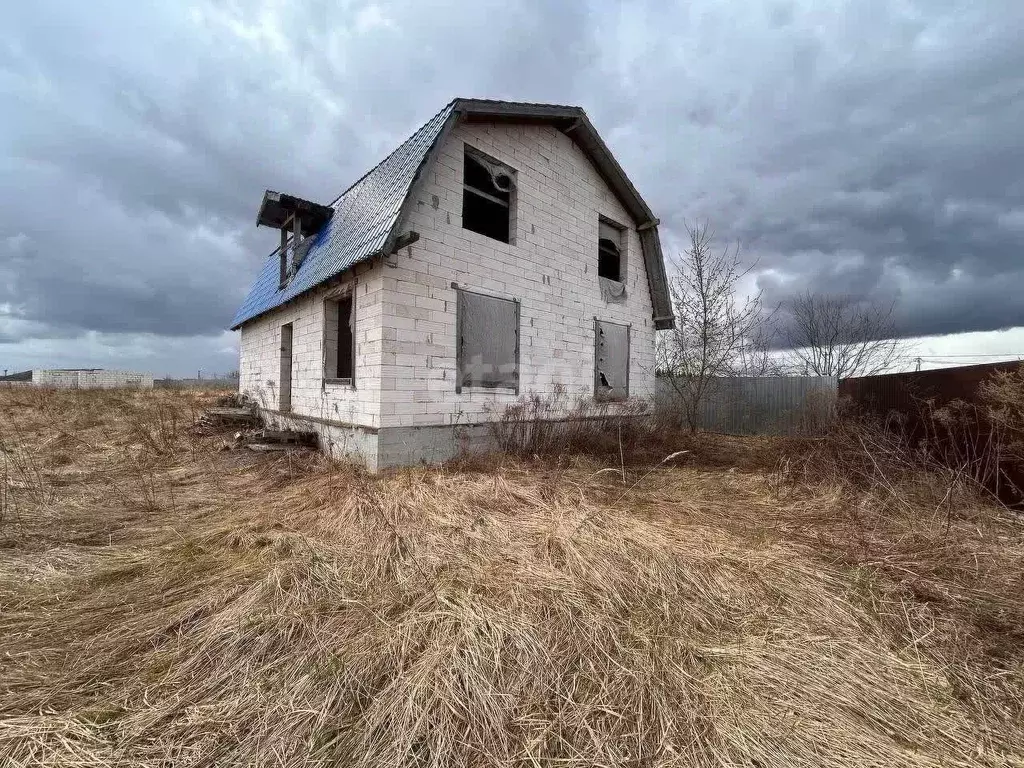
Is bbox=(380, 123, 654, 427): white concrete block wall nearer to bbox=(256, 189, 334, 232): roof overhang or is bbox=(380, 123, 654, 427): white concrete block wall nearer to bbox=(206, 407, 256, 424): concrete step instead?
bbox=(256, 189, 334, 232): roof overhang

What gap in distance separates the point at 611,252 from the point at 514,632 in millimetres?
10018

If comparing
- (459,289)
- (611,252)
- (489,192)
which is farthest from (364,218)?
(611,252)

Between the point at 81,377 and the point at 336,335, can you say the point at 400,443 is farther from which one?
the point at 81,377

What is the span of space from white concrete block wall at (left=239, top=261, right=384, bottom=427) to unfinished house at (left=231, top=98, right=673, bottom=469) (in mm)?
46

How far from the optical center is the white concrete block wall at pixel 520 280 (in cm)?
670

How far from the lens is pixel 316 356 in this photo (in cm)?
858

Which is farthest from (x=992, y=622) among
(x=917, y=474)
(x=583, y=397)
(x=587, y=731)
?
(x=583, y=397)

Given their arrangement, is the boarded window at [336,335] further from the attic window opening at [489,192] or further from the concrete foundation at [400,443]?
the attic window opening at [489,192]

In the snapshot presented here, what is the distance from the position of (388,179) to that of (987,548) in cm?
876

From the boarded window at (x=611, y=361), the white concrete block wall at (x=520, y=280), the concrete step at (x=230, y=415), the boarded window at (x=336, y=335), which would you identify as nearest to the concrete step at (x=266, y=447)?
the boarded window at (x=336, y=335)

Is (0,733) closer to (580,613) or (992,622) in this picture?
(580,613)

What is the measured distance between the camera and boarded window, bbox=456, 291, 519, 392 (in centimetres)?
736

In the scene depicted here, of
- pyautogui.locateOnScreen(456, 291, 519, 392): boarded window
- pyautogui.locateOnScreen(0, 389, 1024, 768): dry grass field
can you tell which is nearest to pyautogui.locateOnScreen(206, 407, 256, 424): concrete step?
pyautogui.locateOnScreen(0, 389, 1024, 768): dry grass field

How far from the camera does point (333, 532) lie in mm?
3971
